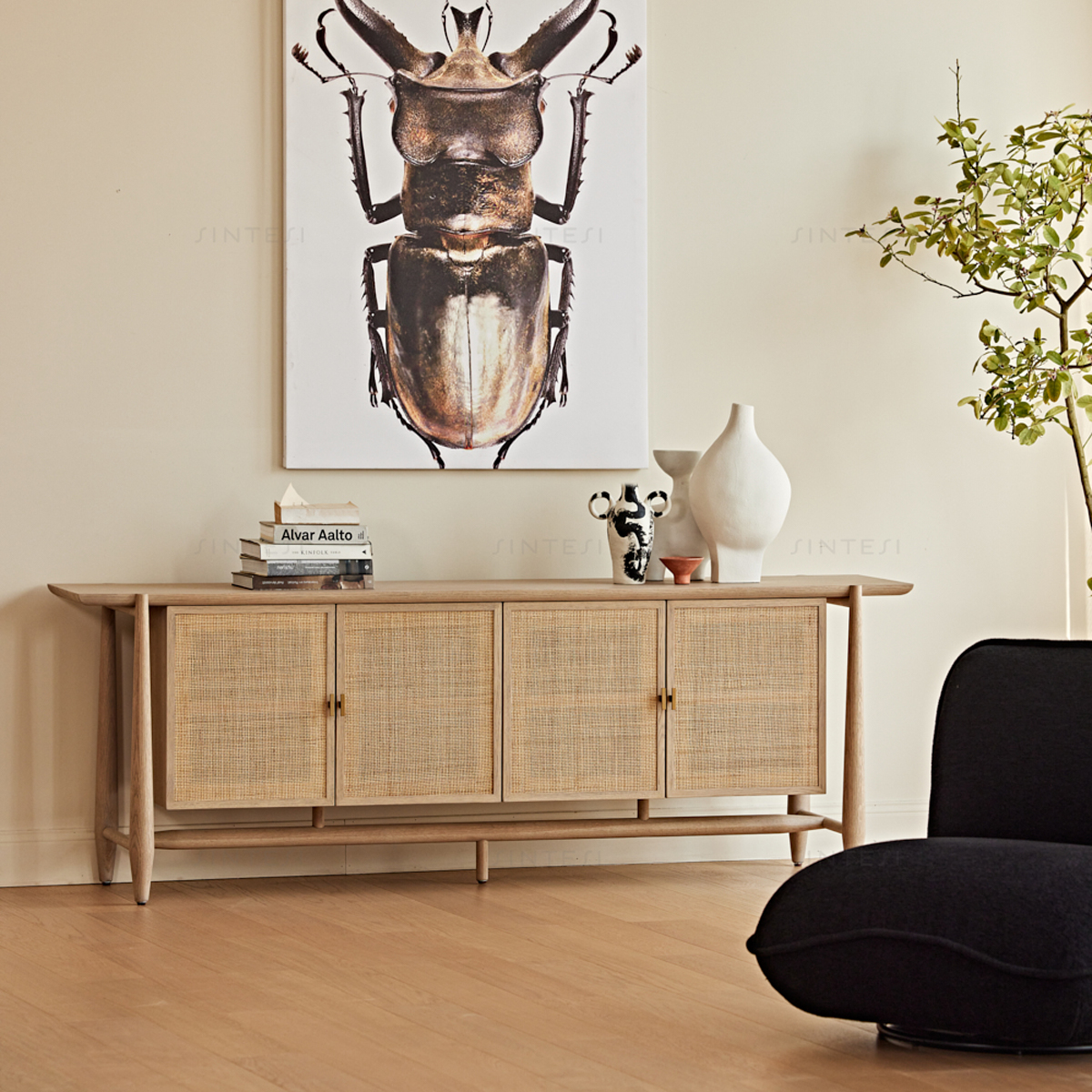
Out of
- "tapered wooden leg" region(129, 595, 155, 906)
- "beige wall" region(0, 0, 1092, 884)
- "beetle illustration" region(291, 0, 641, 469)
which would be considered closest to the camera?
"tapered wooden leg" region(129, 595, 155, 906)

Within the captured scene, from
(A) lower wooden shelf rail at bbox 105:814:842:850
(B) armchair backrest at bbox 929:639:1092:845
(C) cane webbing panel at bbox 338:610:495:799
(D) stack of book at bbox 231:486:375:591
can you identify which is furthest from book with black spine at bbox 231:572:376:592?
(B) armchair backrest at bbox 929:639:1092:845

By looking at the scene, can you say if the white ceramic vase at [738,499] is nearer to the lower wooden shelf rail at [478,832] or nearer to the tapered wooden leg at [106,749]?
the lower wooden shelf rail at [478,832]

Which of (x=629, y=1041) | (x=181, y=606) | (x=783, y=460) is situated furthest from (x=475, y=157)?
(x=629, y=1041)

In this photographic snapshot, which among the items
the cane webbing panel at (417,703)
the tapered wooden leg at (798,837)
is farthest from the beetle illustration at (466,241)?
the tapered wooden leg at (798,837)

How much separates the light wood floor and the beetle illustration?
1.30 m

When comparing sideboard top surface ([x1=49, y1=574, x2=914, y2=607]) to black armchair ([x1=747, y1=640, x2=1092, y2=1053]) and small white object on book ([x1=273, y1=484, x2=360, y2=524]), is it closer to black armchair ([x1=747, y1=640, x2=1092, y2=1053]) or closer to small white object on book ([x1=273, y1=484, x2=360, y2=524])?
small white object on book ([x1=273, y1=484, x2=360, y2=524])

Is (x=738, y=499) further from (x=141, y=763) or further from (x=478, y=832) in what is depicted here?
(x=141, y=763)

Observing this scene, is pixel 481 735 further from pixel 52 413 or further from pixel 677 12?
pixel 677 12

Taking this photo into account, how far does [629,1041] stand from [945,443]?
7.69 feet

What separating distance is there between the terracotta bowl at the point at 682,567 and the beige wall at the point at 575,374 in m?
0.38

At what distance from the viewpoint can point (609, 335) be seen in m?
3.92

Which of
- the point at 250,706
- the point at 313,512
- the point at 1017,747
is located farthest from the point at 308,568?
the point at 1017,747

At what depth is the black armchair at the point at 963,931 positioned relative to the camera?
2.18 metres

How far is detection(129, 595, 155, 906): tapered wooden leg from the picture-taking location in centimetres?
330
